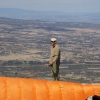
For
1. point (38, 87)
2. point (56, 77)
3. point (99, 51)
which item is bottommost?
point (99, 51)

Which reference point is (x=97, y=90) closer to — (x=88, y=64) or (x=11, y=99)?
(x=11, y=99)

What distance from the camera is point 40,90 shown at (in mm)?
7004

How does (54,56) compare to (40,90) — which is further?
(54,56)

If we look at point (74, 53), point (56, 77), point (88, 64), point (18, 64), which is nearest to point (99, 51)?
point (74, 53)

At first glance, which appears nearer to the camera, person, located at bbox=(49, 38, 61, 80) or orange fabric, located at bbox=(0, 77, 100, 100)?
orange fabric, located at bbox=(0, 77, 100, 100)

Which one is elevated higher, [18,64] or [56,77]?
[56,77]

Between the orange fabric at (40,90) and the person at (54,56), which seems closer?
the orange fabric at (40,90)

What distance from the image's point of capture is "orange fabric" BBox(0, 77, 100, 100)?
6.75 metres

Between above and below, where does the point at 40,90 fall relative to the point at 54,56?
below

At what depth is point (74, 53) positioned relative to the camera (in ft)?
547

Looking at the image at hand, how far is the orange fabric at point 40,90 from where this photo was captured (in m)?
6.75

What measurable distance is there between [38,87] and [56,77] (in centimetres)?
386

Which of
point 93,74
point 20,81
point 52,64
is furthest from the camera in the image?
point 93,74

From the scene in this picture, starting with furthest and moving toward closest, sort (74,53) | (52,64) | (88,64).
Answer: (74,53), (88,64), (52,64)
